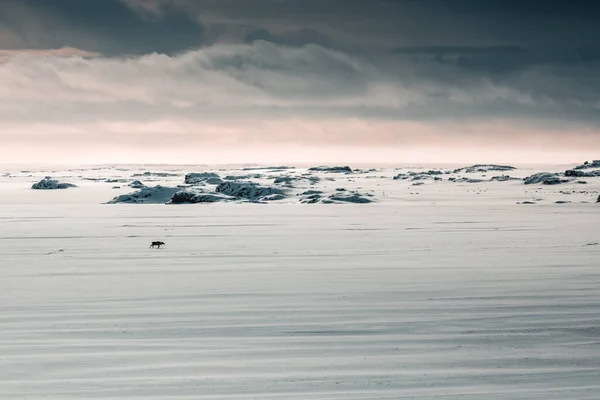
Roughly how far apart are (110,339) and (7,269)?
6.74 m

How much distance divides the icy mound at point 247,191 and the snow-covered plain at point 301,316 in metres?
19.4

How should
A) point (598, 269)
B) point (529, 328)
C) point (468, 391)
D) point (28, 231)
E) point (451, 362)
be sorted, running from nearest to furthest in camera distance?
point (468, 391), point (451, 362), point (529, 328), point (598, 269), point (28, 231)

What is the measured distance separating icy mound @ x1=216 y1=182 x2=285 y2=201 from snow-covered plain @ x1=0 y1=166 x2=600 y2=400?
63.8ft

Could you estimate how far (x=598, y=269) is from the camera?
13828 mm

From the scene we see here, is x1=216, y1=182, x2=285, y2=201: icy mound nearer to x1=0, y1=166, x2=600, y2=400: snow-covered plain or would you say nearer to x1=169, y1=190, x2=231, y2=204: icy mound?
x1=169, y1=190, x2=231, y2=204: icy mound

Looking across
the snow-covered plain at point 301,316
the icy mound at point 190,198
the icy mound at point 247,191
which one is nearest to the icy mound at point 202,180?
the icy mound at point 247,191

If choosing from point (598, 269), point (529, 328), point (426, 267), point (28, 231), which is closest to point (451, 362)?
point (529, 328)

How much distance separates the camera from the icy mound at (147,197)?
127 feet

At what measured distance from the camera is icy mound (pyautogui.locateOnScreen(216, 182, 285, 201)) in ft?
132

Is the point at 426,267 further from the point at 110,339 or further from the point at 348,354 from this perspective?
the point at 110,339

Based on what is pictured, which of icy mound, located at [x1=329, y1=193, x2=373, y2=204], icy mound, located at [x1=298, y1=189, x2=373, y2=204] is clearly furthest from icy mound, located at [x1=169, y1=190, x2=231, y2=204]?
icy mound, located at [x1=329, y1=193, x2=373, y2=204]

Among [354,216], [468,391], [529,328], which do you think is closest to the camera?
[468,391]

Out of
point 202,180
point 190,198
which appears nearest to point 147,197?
point 190,198

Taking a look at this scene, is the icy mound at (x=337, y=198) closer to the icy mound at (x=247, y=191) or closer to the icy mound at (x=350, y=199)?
the icy mound at (x=350, y=199)
